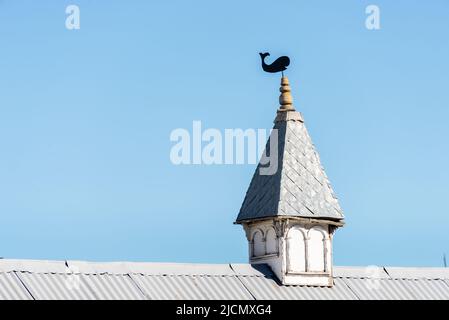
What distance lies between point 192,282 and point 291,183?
524 cm

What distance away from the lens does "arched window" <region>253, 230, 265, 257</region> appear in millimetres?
52031

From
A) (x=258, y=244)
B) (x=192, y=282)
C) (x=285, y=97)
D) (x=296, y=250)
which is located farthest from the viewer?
(x=285, y=97)

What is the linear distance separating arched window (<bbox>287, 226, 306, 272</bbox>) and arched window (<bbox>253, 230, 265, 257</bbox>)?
127 cm

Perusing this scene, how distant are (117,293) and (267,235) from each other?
22.1 feet

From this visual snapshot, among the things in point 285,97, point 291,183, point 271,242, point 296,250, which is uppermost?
point 285,97

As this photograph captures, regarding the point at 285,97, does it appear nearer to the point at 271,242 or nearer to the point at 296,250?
the point at 271,242

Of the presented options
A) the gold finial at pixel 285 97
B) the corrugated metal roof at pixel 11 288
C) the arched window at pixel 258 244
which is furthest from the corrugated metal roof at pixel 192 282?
the gold finial at pixel 285 97

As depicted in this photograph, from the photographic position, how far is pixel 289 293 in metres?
50.4

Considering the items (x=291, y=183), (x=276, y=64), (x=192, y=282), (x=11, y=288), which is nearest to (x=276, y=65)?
(x=276, y=64)

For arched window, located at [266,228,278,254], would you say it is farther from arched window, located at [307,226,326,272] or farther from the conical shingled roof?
arched window, located at [307,226,326,272]

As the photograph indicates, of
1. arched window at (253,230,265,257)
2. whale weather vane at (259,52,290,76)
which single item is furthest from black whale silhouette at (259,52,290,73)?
arched window at (253,230,265,257)

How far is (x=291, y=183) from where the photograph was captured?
51.8 meters
